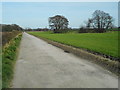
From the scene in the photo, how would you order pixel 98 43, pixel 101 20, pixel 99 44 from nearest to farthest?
pixel 99 44 → pixel 98 43 → pixel 101 20

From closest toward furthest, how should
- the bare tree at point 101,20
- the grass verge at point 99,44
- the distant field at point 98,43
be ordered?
the grass verge at point 99,44, the distant field at point 98,43, the bare tree at point 101,20

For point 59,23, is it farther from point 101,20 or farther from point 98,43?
point 98,43

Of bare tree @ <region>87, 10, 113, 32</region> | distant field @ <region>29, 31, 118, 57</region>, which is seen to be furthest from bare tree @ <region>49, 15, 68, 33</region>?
distant field @ <region>29, 31, 118, 57</region>

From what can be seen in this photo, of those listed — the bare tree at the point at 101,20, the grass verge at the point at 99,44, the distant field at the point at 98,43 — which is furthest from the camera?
the bare tree at the point at 101,20

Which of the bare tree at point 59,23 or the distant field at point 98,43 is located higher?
the bare tree at point 59,23

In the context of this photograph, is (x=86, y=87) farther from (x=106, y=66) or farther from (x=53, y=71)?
(x=106, y=66)

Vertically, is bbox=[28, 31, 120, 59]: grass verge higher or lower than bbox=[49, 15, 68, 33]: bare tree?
lower

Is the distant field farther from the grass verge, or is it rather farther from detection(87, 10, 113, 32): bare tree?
detection(87, 10, 113, 32): bare tree

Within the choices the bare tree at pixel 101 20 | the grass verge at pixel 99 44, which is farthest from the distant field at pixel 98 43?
the bare tree at pixel 101 20

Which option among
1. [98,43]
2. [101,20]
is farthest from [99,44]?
[101,20]

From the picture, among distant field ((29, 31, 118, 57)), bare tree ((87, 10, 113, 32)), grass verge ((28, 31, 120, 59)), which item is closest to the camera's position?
grass verge ((28, 31, 120, 59))

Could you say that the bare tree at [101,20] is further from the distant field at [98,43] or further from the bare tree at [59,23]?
the distant field at [98,43]

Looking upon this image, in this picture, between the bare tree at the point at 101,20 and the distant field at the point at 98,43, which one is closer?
the distant field at the point at 98,43

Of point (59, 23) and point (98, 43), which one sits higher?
point (59, 23)
